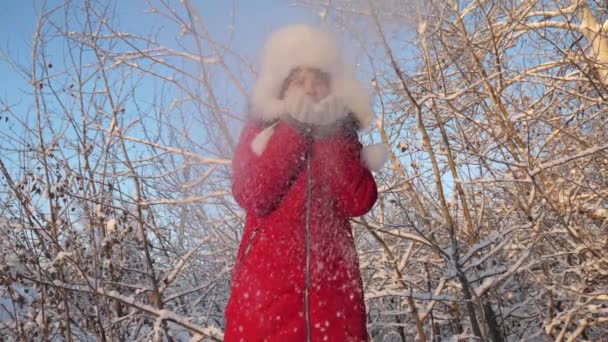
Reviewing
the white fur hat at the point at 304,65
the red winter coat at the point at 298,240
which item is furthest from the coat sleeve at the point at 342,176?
the white fur hat at the point at 304,65

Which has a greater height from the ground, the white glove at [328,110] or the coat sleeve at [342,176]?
the white glove at [328,110]

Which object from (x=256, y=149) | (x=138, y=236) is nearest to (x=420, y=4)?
(x=256, y=149)

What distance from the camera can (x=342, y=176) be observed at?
112cm

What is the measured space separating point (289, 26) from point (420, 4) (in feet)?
4.78

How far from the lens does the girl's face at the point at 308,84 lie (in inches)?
46.0

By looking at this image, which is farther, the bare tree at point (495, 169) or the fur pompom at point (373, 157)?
the bare tree at point (495, 169)

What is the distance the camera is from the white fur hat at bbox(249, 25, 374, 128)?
1.18 meters

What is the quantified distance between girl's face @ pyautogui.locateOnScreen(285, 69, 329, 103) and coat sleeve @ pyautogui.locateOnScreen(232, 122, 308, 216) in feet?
0.43

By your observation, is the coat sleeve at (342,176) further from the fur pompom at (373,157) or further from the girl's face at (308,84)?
the girl's face at (308,84)

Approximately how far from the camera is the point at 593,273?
9.54ft

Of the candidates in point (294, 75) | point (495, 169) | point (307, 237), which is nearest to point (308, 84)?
point (294, 75)

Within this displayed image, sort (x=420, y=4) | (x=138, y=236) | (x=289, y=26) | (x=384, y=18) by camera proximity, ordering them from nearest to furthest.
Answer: (x=289, y=26) → (x=384, y=18) → (x=420, y=4) → (x=138, y=236)

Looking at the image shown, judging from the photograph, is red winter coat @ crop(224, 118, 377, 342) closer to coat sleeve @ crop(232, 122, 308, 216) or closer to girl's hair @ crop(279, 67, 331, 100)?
coat sleeve @ crop(232, 122, 308, 216)

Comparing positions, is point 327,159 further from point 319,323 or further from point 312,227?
point 319,323
